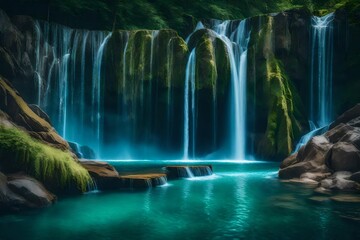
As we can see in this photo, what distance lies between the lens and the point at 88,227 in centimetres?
970

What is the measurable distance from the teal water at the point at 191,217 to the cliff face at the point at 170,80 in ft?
59.4

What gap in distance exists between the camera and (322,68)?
34750 mm

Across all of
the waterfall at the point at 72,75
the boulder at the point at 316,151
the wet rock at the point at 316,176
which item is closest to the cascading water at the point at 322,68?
the boulder at the point at 316,151

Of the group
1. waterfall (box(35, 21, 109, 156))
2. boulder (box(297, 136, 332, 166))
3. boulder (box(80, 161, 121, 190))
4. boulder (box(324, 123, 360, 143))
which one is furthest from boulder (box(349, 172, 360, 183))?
waterfall (box(35, 21, 109, 156))

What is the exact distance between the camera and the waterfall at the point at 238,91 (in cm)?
3269

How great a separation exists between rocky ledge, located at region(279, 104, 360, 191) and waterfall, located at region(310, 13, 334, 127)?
15105mm

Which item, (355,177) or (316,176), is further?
(316,176)

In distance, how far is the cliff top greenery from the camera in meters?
37.4

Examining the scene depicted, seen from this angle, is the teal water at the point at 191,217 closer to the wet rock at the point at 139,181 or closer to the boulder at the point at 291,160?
the wet rock at the point at 139,181

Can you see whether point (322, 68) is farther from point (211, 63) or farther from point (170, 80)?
point (170, 80)

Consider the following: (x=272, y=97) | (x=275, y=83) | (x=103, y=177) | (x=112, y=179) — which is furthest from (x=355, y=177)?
(x=275, y=83)

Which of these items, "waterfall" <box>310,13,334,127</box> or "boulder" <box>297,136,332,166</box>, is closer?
"boulder" <box>297,136,332,166</box>

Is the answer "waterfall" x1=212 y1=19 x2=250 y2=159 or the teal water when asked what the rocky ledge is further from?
"waterfall" x1=212 y1=19 x2=250 y2=159

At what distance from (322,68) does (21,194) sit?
3016 centimetres
